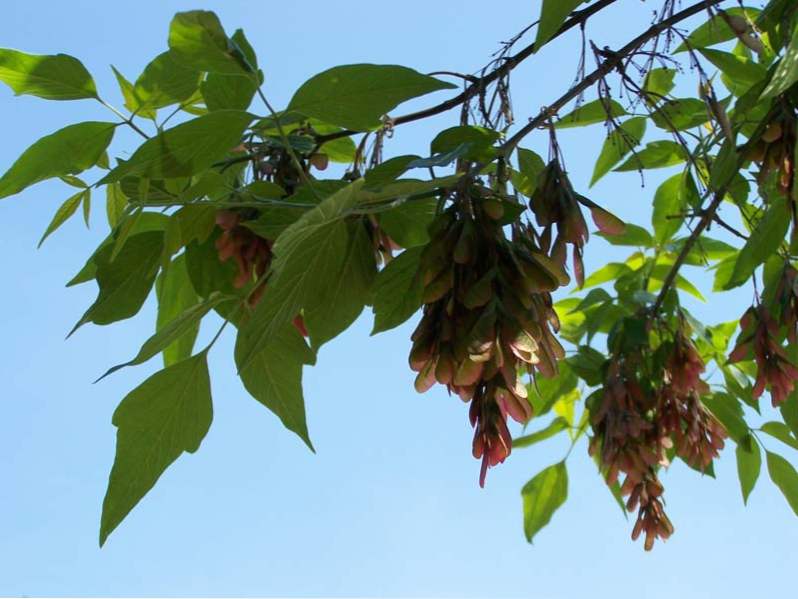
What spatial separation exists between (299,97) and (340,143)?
0.28 m

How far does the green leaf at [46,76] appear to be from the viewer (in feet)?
2.69

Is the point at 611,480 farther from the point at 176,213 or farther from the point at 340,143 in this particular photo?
the point at 176,213

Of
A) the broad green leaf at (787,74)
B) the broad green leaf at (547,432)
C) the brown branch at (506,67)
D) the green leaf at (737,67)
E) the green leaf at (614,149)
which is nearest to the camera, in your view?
the broad green leaf at (787,74)

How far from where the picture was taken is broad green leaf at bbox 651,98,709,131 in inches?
46.8

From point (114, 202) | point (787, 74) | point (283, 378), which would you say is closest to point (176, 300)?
point (114, 202)

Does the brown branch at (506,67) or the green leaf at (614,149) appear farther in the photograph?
the green leaf at (614,149)

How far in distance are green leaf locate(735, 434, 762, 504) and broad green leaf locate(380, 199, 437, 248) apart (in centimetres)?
94

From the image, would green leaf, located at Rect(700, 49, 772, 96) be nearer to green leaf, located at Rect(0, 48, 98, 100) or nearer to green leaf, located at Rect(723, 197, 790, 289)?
green leaf, located at Rect(723, 197, 790, 289)

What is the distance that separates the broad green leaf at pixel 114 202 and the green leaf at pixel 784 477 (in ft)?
3.59

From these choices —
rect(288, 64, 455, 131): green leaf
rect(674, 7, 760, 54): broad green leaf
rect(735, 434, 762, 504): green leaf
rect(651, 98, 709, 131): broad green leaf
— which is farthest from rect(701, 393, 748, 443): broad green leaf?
rect(288, 64, 455, 131): green leaf

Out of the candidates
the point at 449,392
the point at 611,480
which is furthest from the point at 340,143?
the point at 611,480

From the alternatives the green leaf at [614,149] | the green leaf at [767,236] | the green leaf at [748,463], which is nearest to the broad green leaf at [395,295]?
the green leaf at [767,236]

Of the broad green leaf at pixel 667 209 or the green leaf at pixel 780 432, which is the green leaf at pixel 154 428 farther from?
the green leaf at pixel 780 432

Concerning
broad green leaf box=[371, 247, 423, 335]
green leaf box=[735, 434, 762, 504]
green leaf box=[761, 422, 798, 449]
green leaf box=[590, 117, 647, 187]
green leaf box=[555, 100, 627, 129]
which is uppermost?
green leaf box=[590, 117, 647, 187]
